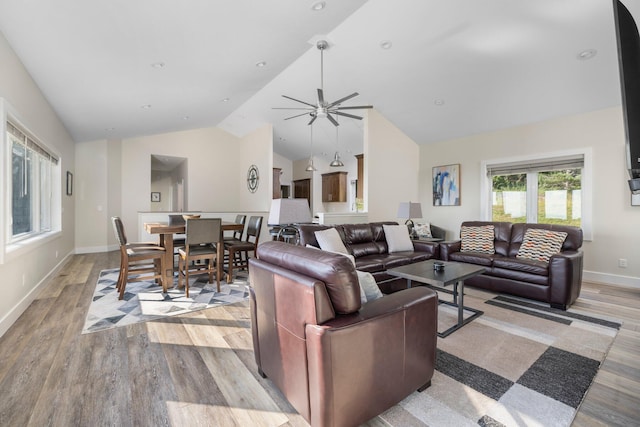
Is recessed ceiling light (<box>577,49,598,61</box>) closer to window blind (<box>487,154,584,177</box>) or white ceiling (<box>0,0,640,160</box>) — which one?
white ceiling (<box>0,0,640,160</box>)

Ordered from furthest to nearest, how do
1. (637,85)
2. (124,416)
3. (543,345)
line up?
(543,345), (124,416), (637,85)

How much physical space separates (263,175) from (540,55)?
5.74 metres

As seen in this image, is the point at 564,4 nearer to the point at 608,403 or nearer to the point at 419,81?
the point at 419,81

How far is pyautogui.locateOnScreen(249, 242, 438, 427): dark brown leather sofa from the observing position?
132 centimetres

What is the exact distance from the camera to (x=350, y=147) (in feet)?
25.2

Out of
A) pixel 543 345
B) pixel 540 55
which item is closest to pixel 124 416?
pixel 543 345

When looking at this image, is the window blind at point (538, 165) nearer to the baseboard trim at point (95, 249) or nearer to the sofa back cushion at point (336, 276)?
the sofa back cushion at point (336, 276)

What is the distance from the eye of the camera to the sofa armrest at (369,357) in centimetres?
131

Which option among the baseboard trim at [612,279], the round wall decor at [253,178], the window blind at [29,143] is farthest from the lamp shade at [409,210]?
the window blind at [29,143]

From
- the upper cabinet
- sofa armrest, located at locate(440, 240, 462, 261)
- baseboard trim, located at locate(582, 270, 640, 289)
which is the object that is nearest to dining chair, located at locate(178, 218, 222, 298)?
sofa armrest, located at locate(440, 240, 462, 261)

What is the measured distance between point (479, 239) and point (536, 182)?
1756mm

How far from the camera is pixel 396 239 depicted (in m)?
4.42

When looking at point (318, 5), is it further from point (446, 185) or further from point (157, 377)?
point (446, 185)

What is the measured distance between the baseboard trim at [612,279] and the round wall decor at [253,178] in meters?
6.80
